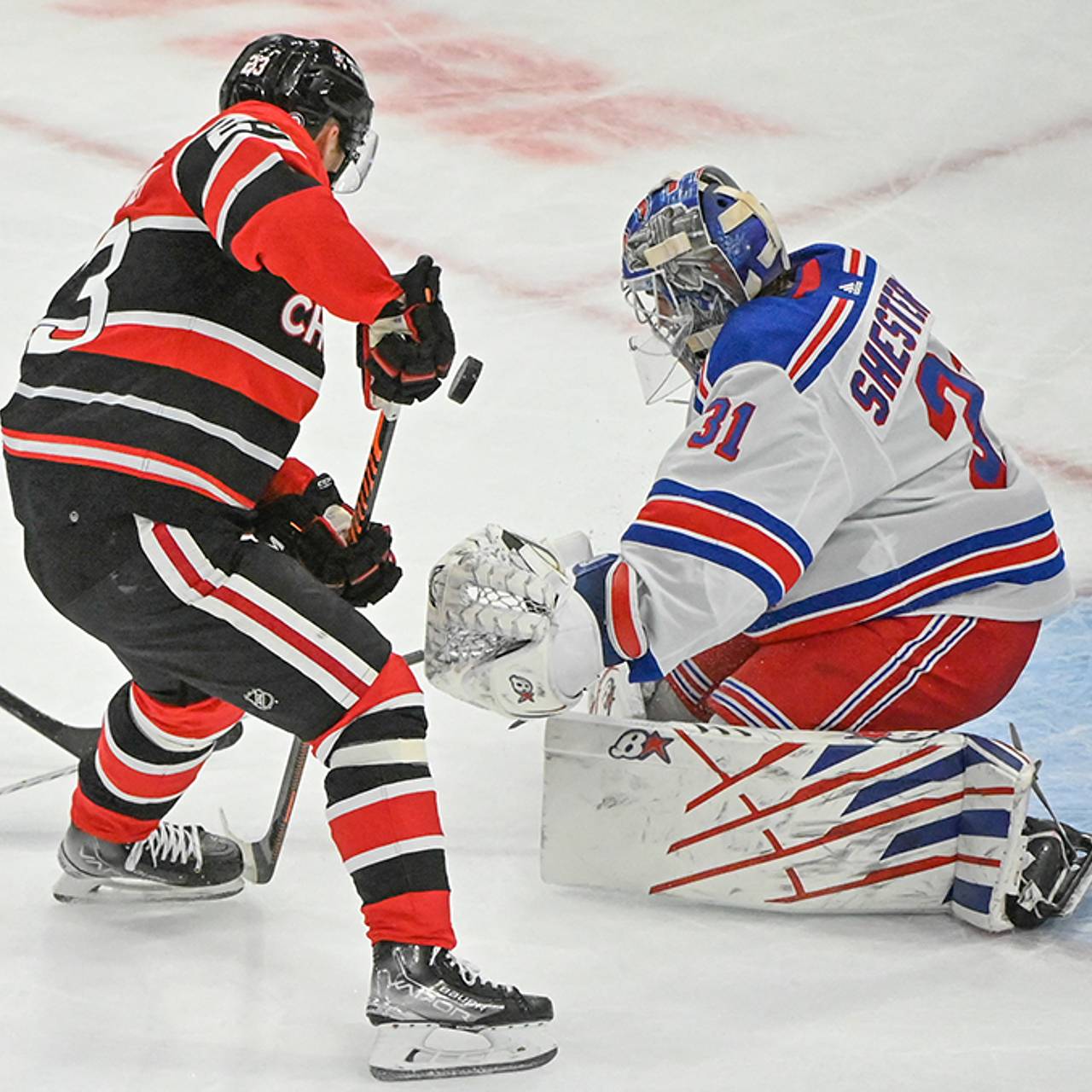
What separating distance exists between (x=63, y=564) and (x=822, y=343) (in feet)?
3.08

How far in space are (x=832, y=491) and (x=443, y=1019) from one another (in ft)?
2.55

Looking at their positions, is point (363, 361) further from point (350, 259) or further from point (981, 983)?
point (981, 983)

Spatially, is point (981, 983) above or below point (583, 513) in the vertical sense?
below

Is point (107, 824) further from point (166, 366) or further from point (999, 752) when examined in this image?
point (999, 752)

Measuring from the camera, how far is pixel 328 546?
2.08 metres

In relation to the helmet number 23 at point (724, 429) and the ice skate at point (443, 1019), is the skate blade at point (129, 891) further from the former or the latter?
the helmet number 23 at point (724, 429)

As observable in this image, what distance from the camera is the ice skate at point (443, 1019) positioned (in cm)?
179

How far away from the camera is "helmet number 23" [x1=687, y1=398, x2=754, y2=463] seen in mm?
2094

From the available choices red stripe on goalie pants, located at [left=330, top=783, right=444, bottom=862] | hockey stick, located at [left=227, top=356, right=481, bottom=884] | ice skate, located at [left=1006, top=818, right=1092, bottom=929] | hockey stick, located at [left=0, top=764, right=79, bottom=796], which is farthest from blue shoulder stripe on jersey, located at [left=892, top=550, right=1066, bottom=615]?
hockey stick, located at [left=0, top=764, right=79, bottom=796]

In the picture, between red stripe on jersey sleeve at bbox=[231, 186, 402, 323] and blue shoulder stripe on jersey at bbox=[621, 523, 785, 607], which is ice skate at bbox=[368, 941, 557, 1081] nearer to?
blue shoulder stripe on jersey at bbox=[621, 523, 785, 607]

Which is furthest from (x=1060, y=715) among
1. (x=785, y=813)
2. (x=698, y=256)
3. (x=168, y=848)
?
(x=168, y=848)

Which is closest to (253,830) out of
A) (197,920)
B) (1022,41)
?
(197,920)

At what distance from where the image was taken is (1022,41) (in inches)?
209

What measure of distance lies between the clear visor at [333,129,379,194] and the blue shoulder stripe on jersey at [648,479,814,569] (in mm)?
550
